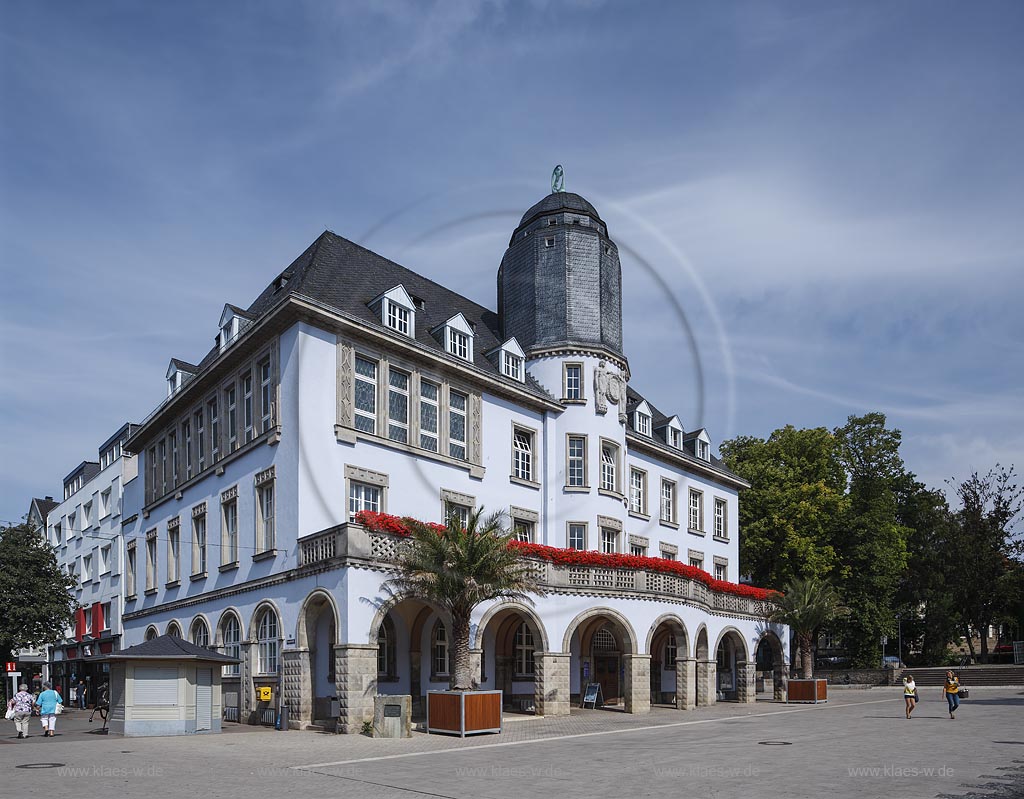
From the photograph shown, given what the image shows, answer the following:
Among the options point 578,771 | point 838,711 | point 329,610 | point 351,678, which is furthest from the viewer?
point 838,711

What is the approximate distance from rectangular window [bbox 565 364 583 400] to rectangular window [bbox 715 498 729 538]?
56.4 feet

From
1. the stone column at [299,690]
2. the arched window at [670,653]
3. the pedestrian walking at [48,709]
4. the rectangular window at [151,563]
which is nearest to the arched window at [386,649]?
the stone column at [299,690]

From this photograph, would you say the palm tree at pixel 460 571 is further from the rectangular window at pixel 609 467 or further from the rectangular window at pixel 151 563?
the rectangular window at pixel 151 563

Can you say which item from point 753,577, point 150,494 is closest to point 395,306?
point 150,494

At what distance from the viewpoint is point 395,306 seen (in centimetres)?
3766

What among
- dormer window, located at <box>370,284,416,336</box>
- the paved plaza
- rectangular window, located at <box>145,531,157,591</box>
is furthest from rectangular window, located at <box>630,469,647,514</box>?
rectangular window, located at <box>145,531,157,591</box>

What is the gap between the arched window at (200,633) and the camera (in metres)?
39.7

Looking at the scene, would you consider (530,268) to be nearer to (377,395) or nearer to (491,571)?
(377,395)

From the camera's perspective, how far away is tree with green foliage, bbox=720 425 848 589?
61.8 metres

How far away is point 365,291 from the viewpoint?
39.0m

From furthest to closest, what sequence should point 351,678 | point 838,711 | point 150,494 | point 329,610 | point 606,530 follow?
1. point 150,494
2. point 606,530
3. point 838,711
4. point 329,610
5. point 351,678

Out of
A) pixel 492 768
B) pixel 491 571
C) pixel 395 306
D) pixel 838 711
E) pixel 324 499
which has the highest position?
pixel 395 306

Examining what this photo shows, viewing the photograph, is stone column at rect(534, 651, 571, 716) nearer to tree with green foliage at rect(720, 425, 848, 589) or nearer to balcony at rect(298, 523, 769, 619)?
balcony at rect(298, 523, 769, 619)

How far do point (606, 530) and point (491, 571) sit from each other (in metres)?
15.1
